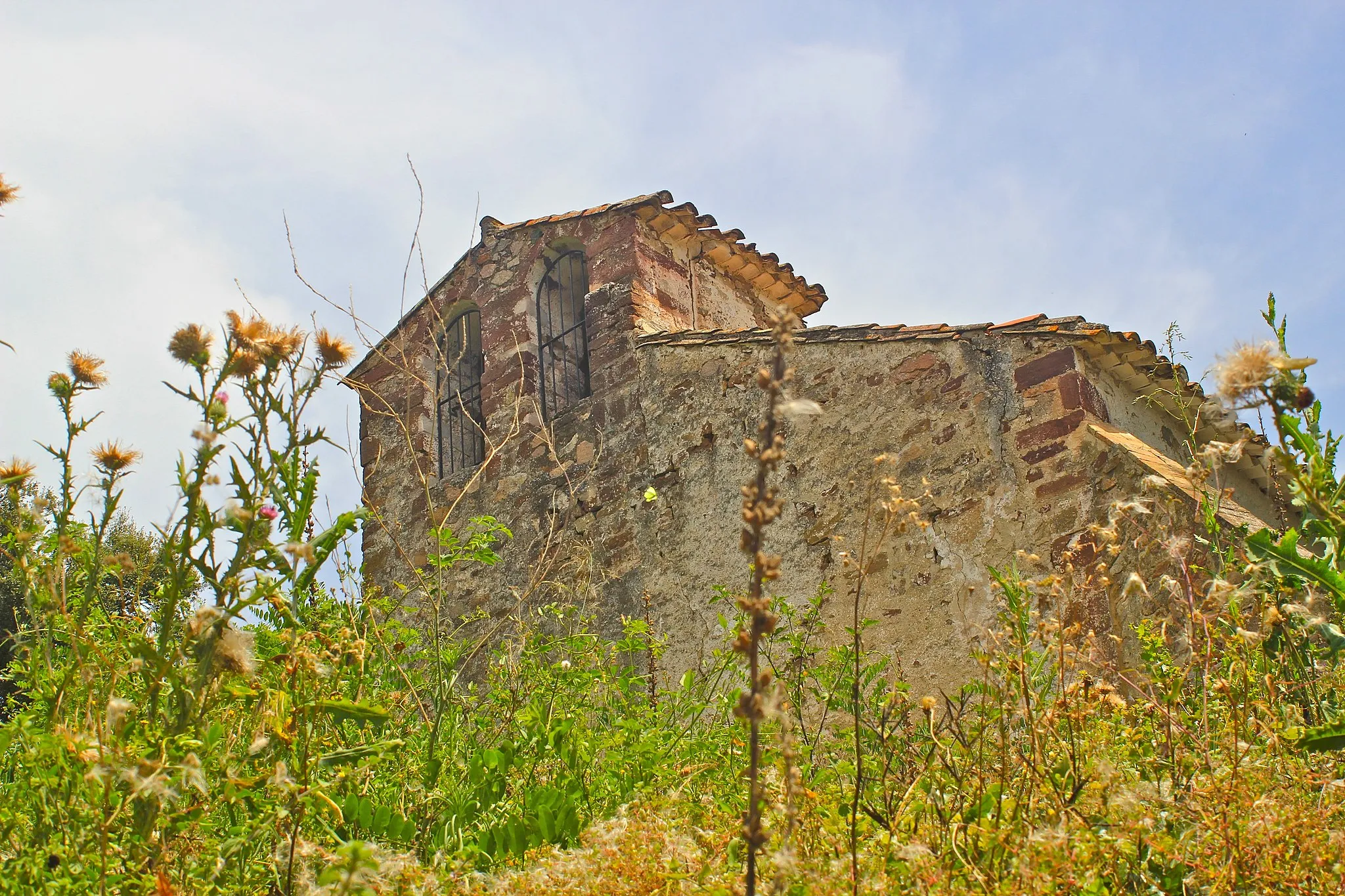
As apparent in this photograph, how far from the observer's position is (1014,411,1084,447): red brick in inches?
215

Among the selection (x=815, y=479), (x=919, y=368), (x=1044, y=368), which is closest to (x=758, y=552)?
(x=1044, y=368)

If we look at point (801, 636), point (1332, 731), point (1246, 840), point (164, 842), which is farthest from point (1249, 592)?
point (164, 842)

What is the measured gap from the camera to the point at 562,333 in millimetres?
8508

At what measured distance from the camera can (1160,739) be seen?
301 centimetres

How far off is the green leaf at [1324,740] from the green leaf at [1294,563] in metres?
0.32

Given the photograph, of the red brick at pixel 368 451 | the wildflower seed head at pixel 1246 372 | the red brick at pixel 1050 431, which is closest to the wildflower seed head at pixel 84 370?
the wildflower seed head at pixel 1246 372

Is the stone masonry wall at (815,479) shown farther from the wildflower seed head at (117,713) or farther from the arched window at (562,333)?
the wildflower seed head at (117,713)

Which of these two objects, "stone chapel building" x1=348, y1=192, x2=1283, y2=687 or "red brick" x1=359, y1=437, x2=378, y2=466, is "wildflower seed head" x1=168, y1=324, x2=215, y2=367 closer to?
"stone chapel building" x1=348, y1=192, x2=1283, y2=687

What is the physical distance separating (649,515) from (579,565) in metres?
0.57

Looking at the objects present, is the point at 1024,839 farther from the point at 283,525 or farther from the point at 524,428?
the point at 524,428

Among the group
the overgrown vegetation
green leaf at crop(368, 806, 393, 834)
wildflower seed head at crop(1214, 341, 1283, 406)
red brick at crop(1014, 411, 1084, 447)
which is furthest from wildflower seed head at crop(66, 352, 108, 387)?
red brick at crop(1014, 411, 1084, 447)

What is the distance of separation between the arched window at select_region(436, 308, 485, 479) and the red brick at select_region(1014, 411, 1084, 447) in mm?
4397

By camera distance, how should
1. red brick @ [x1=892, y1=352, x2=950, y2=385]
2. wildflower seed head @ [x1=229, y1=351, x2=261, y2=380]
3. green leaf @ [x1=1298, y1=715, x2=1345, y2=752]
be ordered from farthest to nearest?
red brick @ [x1=892, y1=352, x2=950, y2=385] < wildflower seed head @ [x1=229, y1=351, x2=261, y2=380] < green leaf @ [x1=1298, y1=715, x2=1345, y2=752]

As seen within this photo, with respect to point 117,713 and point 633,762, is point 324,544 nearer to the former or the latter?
point 117,713
